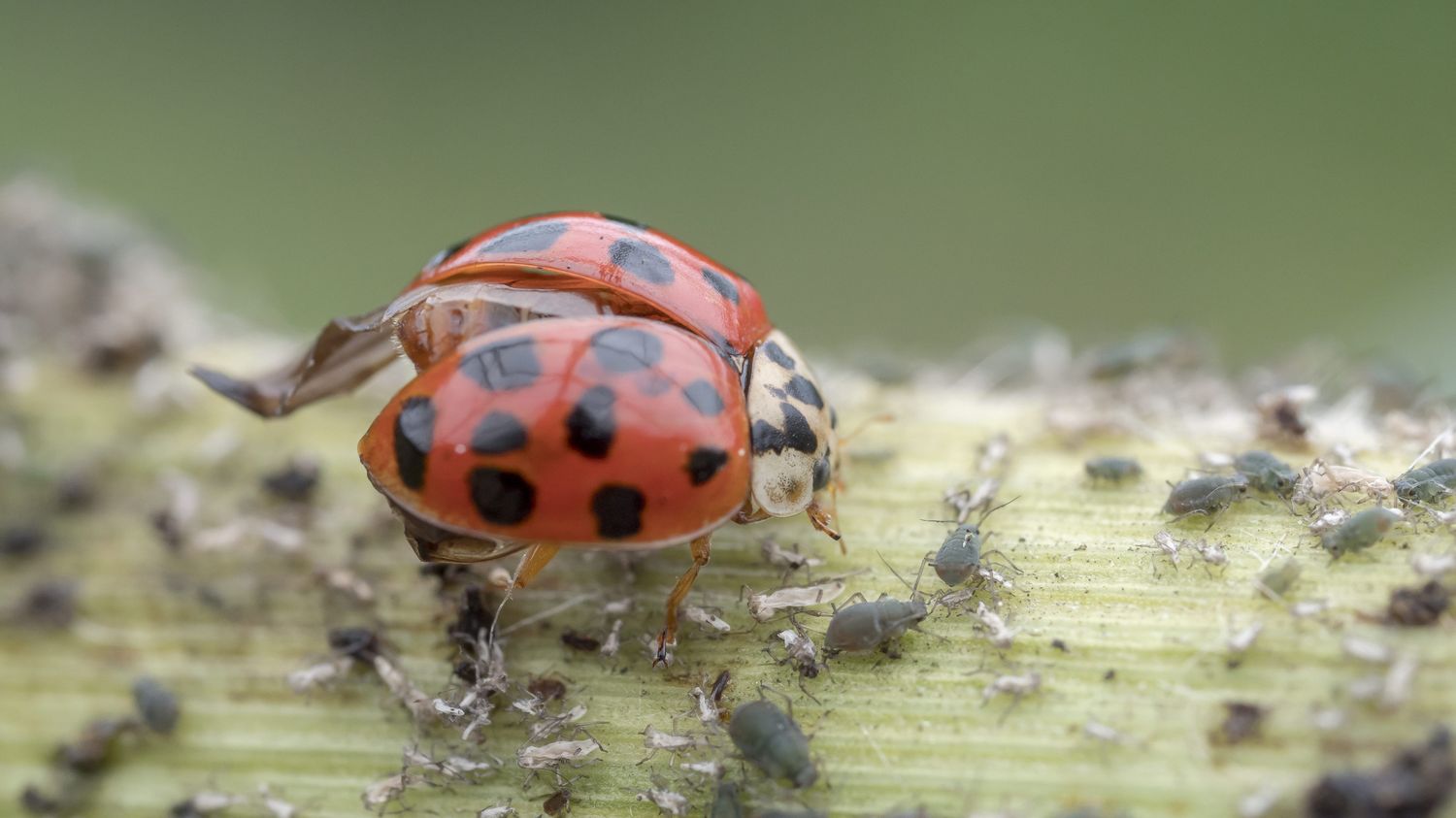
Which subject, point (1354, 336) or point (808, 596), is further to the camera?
point (1354, 336)

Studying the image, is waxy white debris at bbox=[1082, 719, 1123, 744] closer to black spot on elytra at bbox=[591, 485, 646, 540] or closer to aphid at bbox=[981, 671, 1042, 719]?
aphid at bbox=[981, 671, 1042, 719]

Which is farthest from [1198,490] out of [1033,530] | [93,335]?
[93,335]

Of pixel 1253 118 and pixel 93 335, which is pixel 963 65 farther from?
pixel 93 335

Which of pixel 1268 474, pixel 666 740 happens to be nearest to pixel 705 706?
pixel 666 740

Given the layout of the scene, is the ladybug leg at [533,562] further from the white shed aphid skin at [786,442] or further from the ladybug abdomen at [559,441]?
the white shed aphid skin at [786,442]

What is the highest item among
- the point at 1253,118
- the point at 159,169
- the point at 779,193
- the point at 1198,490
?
the point at 1253,118

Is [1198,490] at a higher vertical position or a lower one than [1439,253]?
lower

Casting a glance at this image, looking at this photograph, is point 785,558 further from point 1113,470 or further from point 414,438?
point 414,438

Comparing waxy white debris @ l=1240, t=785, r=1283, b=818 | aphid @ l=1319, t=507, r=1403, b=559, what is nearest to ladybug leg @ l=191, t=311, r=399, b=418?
waxy white debris @ l=1240, t=785, r=1283, b=818
